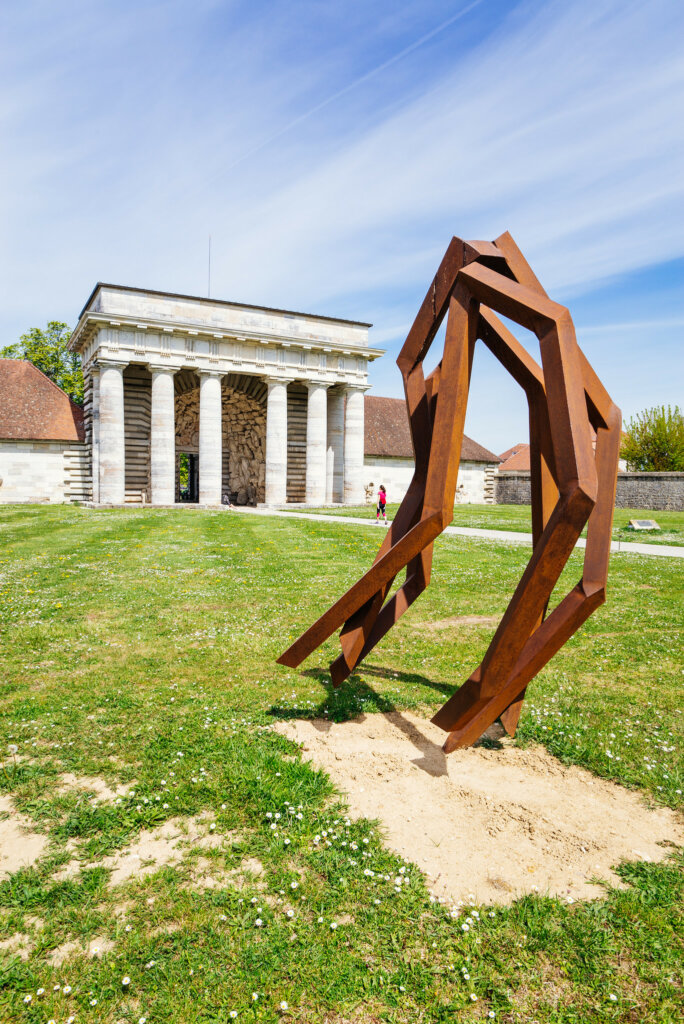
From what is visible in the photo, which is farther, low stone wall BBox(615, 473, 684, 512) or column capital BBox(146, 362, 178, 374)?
low stone wall BBox(615, 473, 684, 512)

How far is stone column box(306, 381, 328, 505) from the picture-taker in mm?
35219

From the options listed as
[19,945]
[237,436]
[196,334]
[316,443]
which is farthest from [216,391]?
[19,945]

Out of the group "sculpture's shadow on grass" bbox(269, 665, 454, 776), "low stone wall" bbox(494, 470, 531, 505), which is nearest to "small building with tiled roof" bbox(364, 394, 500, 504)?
"low stone wall" bbox(494, 470, 531, 505)

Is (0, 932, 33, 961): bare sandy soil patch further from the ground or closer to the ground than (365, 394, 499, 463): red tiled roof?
closer to the ground

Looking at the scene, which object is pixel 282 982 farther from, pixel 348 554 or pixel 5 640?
pixel 348 554

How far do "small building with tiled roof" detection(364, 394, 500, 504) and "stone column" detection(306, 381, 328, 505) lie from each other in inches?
281

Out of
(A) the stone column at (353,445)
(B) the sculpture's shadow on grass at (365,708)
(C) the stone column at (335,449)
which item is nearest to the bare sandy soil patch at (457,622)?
(B) the sculpture's shadow on grass at (365,708)

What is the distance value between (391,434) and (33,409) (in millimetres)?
24494

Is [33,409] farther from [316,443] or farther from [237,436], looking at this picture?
[316,443]

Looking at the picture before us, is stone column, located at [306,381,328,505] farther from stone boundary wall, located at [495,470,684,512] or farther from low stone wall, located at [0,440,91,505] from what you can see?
stone boundary wall, located at [495,470,684,512]

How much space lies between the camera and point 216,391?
1303 inches

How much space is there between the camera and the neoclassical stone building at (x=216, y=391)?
30.9 metres

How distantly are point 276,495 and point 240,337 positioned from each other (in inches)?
363

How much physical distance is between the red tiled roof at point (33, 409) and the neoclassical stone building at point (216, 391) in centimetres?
120
